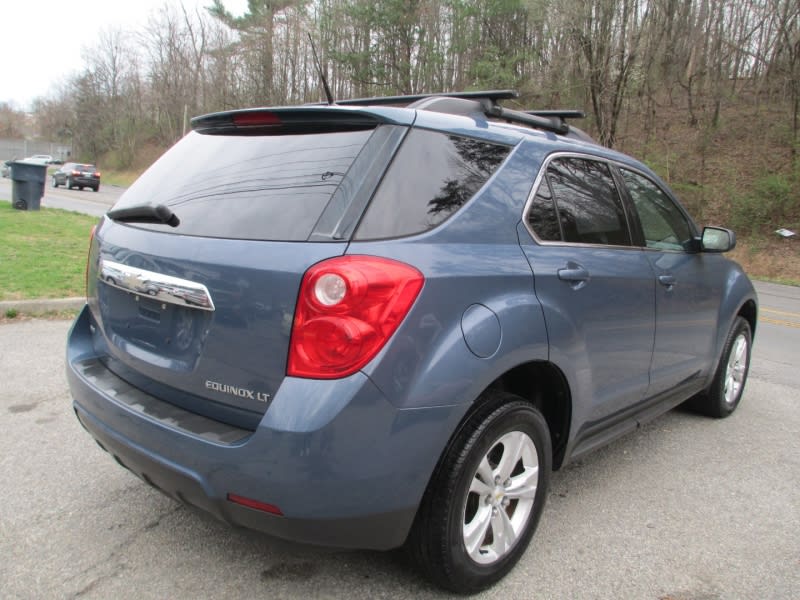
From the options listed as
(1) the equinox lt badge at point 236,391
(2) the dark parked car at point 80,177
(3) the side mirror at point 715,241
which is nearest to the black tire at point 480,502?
(1) the equinox lt badge at point 236,391

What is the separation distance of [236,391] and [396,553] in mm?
943

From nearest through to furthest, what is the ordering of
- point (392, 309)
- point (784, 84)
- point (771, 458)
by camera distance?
point (392, 309), point (771, 458), point (784, 84)

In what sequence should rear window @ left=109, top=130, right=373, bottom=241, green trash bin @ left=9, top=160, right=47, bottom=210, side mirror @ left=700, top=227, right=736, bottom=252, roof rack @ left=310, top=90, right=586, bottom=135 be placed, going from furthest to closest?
1. green trash bin @ left=9, top=160, right=47, bottom=210
2. side mirror @ left=700, top=227, right=736, bottom=252
3. roof rack @ left=310, top=90, right=586, bottom=135
4. rear window @ left=109, top=130, right=373, bottom=241

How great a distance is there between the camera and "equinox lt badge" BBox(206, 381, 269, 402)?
203 centimetres

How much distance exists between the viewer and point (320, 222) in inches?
82.2

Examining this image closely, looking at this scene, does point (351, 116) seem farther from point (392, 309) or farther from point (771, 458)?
point (771, 458)

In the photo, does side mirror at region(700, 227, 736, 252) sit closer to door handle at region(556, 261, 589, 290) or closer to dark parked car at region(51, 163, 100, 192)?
door handle at region(556, 261, 589, 290)

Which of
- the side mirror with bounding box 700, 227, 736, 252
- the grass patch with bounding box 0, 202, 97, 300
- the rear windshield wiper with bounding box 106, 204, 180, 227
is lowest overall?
the grass patch with bounding box 0, 202, 97, 300

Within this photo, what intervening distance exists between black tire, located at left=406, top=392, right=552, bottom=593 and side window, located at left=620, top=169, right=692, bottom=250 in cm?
158

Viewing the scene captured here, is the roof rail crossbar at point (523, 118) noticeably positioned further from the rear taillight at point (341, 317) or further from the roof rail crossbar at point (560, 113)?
the rear taillight at point (341, 317)

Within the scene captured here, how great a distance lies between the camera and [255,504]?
1.98 m

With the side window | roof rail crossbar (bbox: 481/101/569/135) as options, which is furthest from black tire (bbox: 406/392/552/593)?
the side window

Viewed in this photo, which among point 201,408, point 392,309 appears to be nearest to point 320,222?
point 392,309

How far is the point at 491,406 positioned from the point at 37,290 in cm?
632
